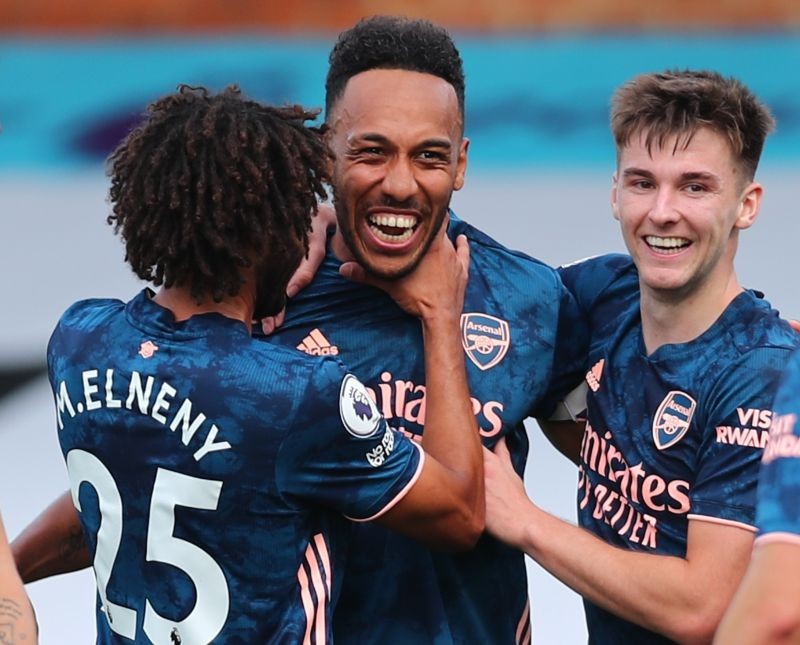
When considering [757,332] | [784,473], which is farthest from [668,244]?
[784,473]

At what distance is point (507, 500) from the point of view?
2.88 m

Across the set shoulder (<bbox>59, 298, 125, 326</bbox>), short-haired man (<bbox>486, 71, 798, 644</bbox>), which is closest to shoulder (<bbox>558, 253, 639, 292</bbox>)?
short-haired man (<bbox>486, 71, 798, 644</bbox>)

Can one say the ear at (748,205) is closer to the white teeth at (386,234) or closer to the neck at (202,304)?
the white teeth at (386,234)

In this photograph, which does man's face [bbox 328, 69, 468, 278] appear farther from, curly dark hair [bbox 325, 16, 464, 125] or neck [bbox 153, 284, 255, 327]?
neck [bbox 153, 284, 255, 327]

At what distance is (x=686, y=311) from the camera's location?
2887 millimetres

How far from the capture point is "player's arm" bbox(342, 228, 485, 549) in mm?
2602

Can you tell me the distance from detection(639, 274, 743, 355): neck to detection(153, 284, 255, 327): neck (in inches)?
32.7

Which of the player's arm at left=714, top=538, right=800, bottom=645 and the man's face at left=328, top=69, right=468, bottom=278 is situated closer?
the player's arm at left=714, top=538, right=800, bottom=645

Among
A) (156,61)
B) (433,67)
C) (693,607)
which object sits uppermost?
(156,61)

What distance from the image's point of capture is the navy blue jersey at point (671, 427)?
2707 mm

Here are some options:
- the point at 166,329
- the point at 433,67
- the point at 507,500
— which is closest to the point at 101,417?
the point at 166,329

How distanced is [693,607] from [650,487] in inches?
9.8

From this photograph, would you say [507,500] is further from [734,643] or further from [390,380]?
[734,643]

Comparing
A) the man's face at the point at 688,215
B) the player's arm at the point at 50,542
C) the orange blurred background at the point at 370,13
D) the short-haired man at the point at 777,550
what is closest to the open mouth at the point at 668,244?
the man's face at the point at 688,215
